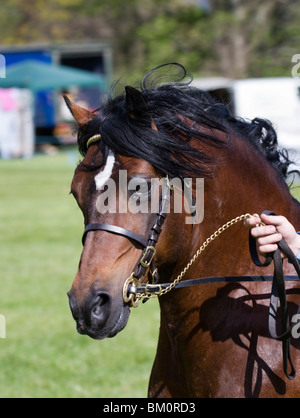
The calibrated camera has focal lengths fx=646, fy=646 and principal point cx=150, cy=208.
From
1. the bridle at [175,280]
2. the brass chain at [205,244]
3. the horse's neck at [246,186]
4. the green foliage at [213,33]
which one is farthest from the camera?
the green foliage at [213,33]

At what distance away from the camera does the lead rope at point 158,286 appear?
96.9 inches

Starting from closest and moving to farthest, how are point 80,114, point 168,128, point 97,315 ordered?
point 97,315 → point 168,128 → point 80,114

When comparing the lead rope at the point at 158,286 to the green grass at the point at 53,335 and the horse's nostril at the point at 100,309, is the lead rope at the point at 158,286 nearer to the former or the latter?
the horse's nostril at the point at 100,309

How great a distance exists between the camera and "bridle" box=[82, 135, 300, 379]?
247 centimetres

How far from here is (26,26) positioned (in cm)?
4222

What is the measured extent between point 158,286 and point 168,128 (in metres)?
0.66

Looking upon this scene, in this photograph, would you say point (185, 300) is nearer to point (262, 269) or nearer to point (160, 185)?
point (262, 269)

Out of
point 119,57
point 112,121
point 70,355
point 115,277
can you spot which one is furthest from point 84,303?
point 119,57

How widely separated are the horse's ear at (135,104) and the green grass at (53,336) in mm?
2853

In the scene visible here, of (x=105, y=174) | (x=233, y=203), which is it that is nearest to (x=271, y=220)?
(x=233, y=203)

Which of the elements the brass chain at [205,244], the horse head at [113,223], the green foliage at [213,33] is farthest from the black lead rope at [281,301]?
the green foliage at [213,33]

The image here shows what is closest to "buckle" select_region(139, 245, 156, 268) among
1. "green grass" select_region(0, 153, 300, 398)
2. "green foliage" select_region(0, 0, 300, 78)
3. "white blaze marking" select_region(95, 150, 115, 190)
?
"white blaze marking" select_region(95, 150, 115, 190)

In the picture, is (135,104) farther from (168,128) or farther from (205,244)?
(205,244)

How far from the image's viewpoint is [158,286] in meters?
2.62
